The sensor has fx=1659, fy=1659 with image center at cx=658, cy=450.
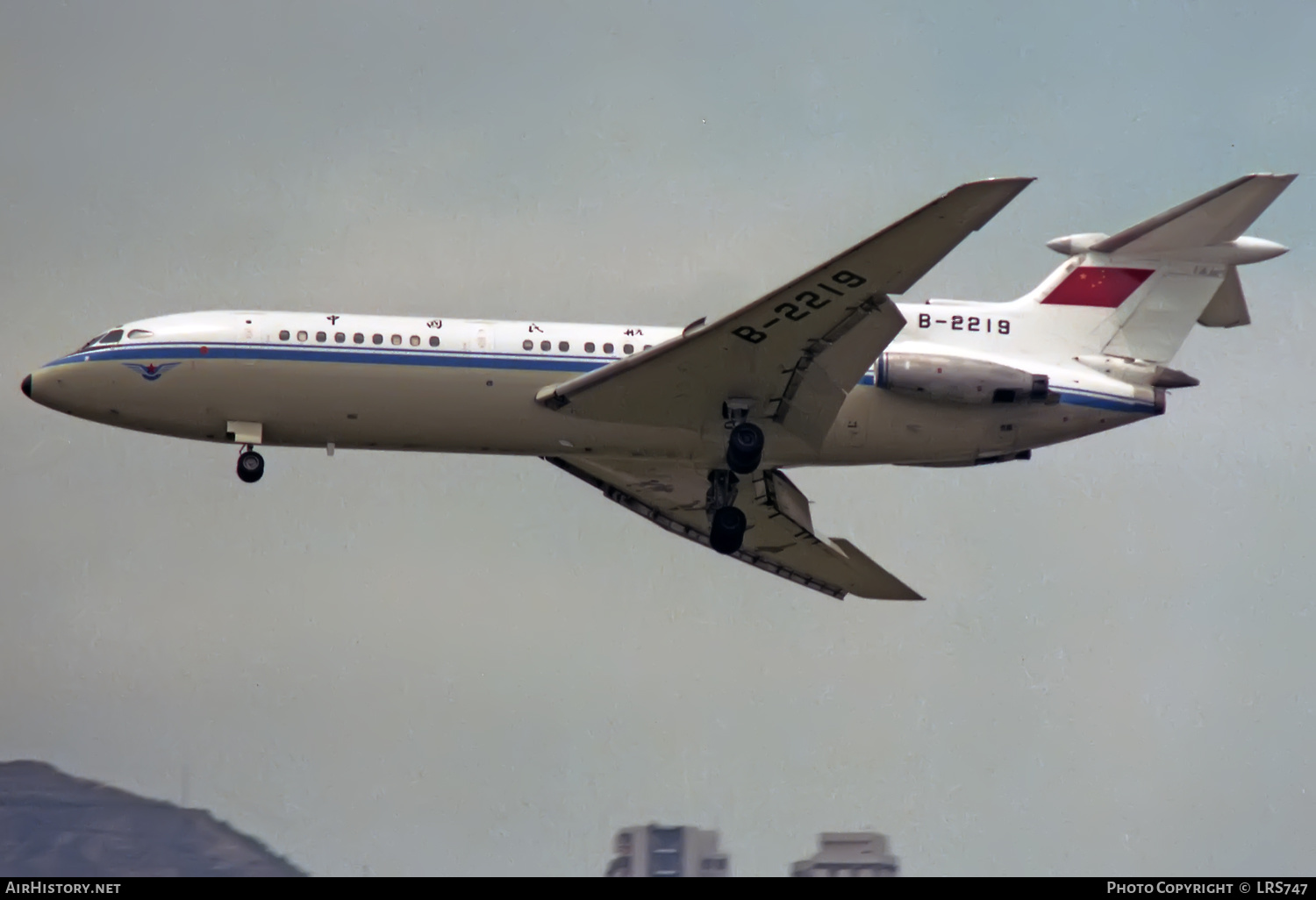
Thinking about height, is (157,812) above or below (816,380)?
below

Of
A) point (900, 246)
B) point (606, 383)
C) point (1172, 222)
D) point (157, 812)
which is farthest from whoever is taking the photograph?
point (157, 812)

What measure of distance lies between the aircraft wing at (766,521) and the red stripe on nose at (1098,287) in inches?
265

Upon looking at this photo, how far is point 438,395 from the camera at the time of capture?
29703 mm

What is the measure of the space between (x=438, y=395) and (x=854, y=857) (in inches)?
755

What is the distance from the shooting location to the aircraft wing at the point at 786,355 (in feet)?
87.8

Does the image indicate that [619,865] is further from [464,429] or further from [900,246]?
[900,246]

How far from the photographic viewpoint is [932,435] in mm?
30547

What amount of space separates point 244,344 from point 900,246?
39.3ft

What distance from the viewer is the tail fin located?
31719 mm

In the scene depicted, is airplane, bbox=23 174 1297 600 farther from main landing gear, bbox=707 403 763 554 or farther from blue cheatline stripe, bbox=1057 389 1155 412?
main landing gear, bbox=707 403 763 554

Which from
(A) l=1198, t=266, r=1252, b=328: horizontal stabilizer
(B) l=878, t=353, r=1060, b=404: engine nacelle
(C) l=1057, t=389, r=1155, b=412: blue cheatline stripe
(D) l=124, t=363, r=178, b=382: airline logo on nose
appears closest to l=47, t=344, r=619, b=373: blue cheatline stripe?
(D) l=124, t=363, r=178, b=382: airline logo on nose

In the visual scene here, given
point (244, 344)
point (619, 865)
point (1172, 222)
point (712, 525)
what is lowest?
point (619, 865)

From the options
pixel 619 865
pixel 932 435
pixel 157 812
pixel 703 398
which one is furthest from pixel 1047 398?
pixel 157 812

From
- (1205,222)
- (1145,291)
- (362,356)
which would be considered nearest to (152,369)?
(362,356)
